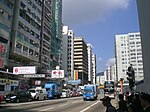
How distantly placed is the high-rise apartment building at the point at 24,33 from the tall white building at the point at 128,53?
1274 inches

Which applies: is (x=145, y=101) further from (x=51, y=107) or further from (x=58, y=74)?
(x=58, y=74)

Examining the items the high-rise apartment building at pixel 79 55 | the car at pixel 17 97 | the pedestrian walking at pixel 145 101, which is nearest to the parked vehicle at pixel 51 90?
the car at pixel 17 97

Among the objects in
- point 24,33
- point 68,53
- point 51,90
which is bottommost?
point 51,90

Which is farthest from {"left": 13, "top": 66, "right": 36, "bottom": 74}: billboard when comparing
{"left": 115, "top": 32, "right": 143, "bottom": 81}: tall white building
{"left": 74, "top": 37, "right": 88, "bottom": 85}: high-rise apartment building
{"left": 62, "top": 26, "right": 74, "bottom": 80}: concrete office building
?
{"left": 74, "top": 37, "right": 88, "bottom": 85}: high-rise apartment building

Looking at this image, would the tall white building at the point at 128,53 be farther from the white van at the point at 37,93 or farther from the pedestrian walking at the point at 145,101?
the pedestrian walking at the point at 145,101

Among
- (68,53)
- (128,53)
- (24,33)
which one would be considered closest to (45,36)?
(24,33)

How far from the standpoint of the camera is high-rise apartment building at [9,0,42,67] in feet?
168

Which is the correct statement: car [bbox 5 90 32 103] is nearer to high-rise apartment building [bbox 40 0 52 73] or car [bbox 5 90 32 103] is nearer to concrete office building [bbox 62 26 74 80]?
high-rise apartment building [bbox 40 0 52 73]

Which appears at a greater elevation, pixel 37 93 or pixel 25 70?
pixel 25 70

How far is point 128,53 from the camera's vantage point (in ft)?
270

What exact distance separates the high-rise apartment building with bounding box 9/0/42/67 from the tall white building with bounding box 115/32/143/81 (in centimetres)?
3236

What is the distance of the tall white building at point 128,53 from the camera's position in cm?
7381

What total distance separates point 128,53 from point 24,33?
42892 mm

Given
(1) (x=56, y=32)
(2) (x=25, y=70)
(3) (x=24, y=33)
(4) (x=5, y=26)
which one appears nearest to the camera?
(4) (x=5, y=26)
